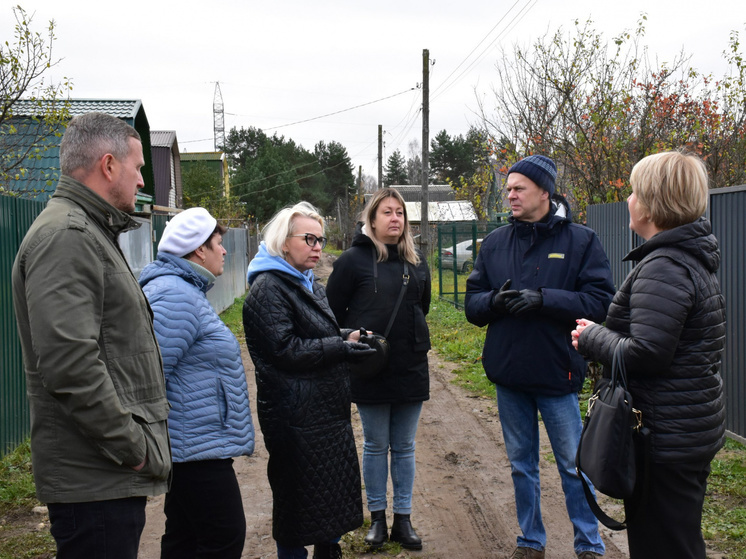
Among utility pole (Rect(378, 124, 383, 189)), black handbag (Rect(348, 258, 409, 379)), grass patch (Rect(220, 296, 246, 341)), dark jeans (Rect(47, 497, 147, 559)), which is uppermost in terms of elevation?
utility pole (Rect(378, 124, 383, 189))

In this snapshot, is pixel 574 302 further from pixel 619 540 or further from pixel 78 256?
pixel 78 256

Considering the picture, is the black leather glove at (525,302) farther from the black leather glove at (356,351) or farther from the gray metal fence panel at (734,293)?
the gray metal fence panel at (734,293)

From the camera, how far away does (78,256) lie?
2068 millimetres

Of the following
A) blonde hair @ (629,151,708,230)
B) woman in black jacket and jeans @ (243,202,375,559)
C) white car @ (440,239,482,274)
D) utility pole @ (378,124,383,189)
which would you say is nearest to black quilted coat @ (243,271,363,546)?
woman in black jacket and jeans @ (243,202,375,559)

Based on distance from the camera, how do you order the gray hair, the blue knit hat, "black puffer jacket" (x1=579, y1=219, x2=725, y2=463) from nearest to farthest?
1. the gray hair
2. "black puffer jacket" (x1=579, y1=219, x2=725, y2=463)
3. the blue knit hat

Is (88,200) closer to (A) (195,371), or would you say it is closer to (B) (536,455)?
(A) (195,371)

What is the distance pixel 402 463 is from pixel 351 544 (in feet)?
1.82

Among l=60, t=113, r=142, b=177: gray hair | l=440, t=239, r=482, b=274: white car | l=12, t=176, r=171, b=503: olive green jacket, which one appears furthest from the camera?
l=440, t=239, r=482, b=274: white car

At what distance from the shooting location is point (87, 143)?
2.24 meters

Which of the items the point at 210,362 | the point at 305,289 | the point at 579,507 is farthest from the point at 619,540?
the point at 210,362

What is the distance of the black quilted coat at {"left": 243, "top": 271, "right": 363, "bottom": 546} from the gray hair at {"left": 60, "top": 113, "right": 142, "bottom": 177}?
123 cm

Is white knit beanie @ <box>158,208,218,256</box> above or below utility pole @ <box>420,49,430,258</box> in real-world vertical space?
below

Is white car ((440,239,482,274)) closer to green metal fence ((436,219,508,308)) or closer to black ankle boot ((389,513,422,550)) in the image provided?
green metal fence ((436,219,508,308))

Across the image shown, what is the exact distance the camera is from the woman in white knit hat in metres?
2.78
